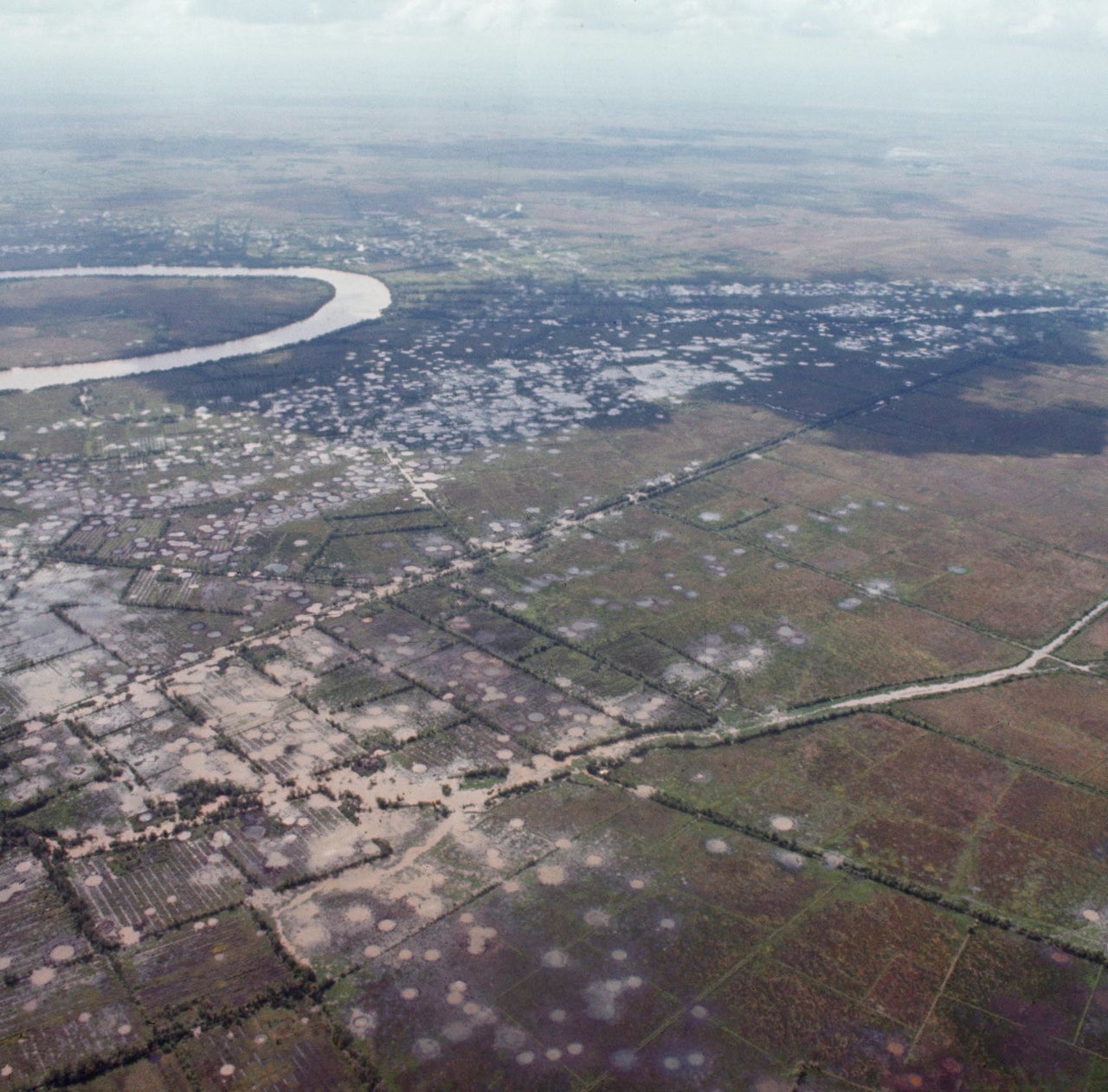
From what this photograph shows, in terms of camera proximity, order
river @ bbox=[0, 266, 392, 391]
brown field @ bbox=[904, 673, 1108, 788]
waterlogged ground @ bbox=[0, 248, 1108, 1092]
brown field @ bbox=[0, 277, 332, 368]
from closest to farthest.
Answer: waterlogged ground @ bbox=[0, 248, 1108, 1092], brown field @ bbox=[904, 673, 1108, 788], river @ bbox=[0, 266, 392, 391], brown field @ bbox=[0, 277, 332, 368]

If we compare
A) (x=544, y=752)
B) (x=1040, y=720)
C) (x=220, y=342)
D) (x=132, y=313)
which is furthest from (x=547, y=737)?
(x=132, y=313)

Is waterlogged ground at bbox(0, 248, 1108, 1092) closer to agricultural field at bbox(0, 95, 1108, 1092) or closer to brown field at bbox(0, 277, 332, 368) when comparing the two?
agricultural field at bbox(0, 95, 1108, 1092)

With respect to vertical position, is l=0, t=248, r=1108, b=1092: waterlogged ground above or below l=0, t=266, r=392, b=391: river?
below

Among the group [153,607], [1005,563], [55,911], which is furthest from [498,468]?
[55,911]

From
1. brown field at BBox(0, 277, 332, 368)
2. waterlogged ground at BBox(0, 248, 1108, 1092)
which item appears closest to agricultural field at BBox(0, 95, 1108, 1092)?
waterlogged ground at BBox(0, 248, 1108, 1092)

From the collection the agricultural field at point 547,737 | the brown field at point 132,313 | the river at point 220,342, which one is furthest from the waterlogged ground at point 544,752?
the brown field at point 132,313

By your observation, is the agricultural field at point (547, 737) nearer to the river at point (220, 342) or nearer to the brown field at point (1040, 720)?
the brown field at point (1040, 720)
